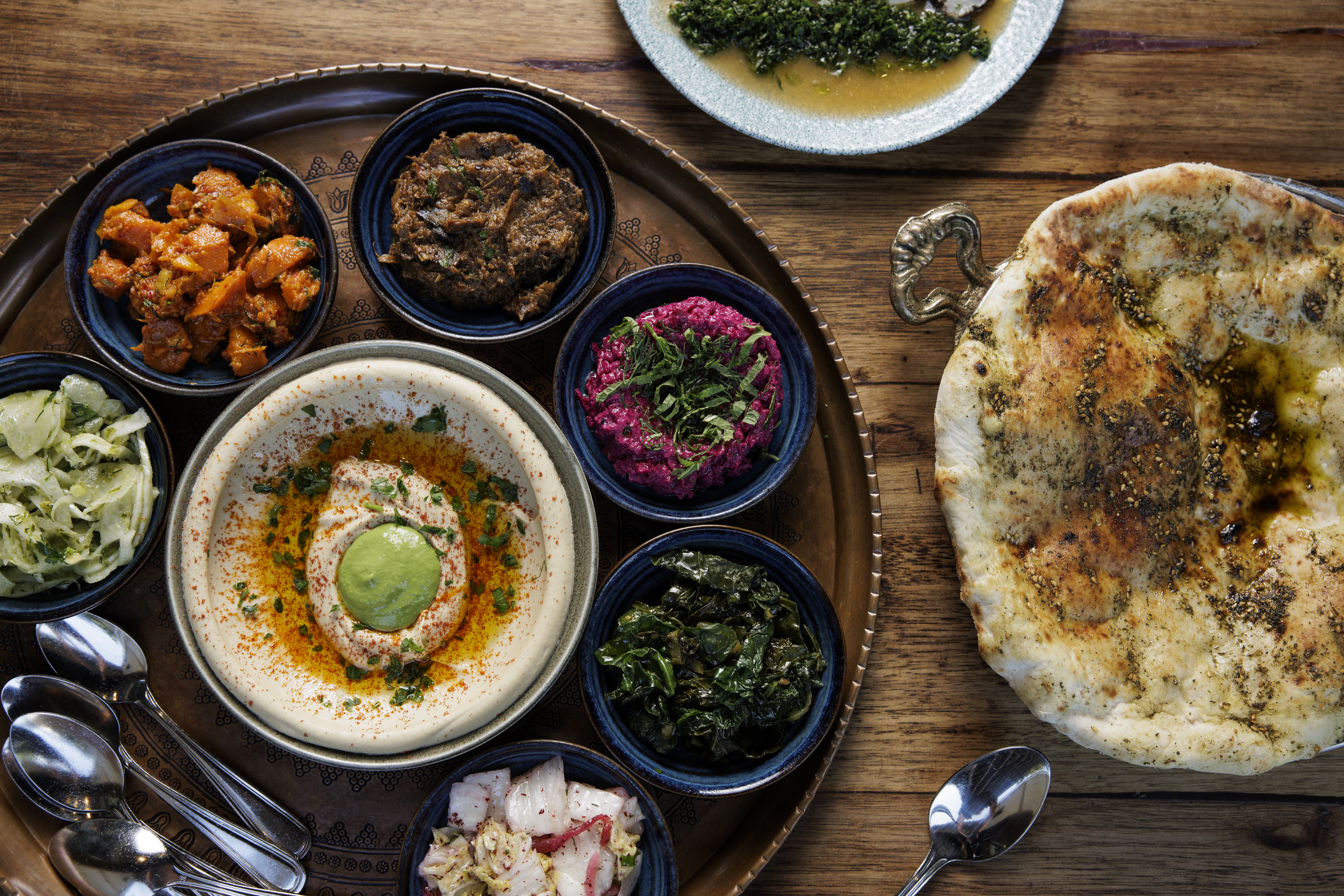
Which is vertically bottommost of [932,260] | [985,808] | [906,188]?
[985,808]

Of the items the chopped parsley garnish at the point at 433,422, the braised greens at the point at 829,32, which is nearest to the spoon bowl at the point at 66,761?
the chopped parsley garnish at the point at 433,422

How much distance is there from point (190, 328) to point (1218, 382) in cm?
431

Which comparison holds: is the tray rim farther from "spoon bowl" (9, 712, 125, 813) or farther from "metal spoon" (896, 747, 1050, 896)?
"spoon bowl" (9, 712, 125, 813)

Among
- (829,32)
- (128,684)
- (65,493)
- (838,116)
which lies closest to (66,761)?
(128,684)

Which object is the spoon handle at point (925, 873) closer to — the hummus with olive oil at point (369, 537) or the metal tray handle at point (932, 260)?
the hummus with olive oil at point (369, 537)

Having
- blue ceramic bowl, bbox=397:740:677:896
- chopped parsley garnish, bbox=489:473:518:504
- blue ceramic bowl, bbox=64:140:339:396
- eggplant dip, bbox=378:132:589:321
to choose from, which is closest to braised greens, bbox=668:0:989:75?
eggplant dip, bbox=378:132:589:321

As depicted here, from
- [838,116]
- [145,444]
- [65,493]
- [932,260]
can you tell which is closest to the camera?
[65,493]

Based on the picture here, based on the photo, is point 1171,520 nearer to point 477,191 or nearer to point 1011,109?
point 1011,109

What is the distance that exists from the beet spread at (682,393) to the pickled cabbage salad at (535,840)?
1.28 meters

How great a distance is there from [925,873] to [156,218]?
4366 mm

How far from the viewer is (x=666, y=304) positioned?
3395 mm

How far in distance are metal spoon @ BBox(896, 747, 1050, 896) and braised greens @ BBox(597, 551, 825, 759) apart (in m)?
0.90

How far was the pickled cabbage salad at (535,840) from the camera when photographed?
9.89 ft

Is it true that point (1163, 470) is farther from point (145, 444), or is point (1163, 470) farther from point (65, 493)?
point (65, 493)
